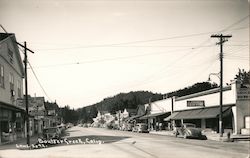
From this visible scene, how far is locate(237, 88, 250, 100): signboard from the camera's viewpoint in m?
35.9

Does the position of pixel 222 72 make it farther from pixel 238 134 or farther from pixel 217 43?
pixel 238 134

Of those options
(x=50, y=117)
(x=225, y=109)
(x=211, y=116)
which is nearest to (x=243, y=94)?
(x=225, y=109)

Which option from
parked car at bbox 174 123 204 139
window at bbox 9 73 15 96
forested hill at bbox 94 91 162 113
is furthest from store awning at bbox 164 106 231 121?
forested hill at bbox 94 91 162 113

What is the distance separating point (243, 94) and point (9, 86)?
22150 mm

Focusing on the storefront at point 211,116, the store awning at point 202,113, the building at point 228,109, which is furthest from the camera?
the store awning at point 202,113

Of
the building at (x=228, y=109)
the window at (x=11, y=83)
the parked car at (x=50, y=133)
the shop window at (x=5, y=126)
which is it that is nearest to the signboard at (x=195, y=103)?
the building at (x=228, y=109)

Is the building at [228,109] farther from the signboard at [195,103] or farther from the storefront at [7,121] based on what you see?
the storefront at [7,121]

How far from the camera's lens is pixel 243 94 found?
1416 inches

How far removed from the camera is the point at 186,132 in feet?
106

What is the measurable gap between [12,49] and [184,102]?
2683 cm

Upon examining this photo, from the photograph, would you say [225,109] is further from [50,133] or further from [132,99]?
[132,99]

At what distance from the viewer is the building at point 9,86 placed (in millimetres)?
27500

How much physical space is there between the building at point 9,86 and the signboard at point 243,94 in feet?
68.3

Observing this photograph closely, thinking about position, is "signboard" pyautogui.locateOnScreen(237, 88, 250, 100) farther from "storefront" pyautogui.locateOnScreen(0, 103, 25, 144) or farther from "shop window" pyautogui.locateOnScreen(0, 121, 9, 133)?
"shop window" pyautogui.locateOnScreen(0, 121, 9, 133)
